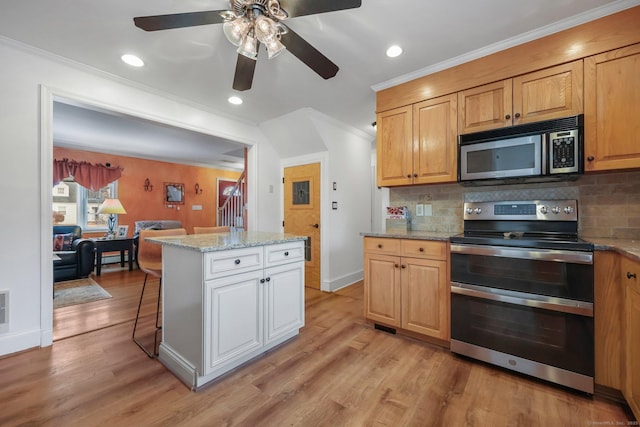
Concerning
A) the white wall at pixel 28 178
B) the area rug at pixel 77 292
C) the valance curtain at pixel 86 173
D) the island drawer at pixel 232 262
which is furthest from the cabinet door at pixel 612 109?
the valance curtain at pixel 86 173

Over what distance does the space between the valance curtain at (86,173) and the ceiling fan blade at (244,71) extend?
5.31 meters

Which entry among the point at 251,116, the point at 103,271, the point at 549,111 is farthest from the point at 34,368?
the point at 549,111

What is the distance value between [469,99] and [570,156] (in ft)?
2.80

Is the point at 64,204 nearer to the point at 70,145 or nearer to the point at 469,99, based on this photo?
the point at 70,145

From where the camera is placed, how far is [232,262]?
1799 millimetres

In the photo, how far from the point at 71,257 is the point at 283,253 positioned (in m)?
4.17

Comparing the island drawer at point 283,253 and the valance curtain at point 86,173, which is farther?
the valance curtain at point 86,173

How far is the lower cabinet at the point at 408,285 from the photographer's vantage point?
84.1 inches

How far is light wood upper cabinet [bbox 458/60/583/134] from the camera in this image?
74.4 inches

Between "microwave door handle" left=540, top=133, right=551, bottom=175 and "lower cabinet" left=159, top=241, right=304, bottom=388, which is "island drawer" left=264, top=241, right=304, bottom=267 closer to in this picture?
"lower cabinet" left=159, top=241, right=304, bottom=388

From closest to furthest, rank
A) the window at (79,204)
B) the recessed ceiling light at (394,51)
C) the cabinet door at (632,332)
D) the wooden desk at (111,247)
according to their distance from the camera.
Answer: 1. the cabinet door at (632,332)
2. the recessed ceiling light at (394,51)
3. the wooden desk at (111,247)
4. the window at (79,204)

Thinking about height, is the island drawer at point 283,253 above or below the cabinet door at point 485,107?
below

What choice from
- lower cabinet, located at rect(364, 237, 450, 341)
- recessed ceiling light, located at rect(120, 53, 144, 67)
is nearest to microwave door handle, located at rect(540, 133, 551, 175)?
lower cabinet, located at rect(364, 237, 450, 341)

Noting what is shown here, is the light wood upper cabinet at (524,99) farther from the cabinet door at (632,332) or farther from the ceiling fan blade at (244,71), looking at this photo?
the ceiling fan blade at (244,71)
